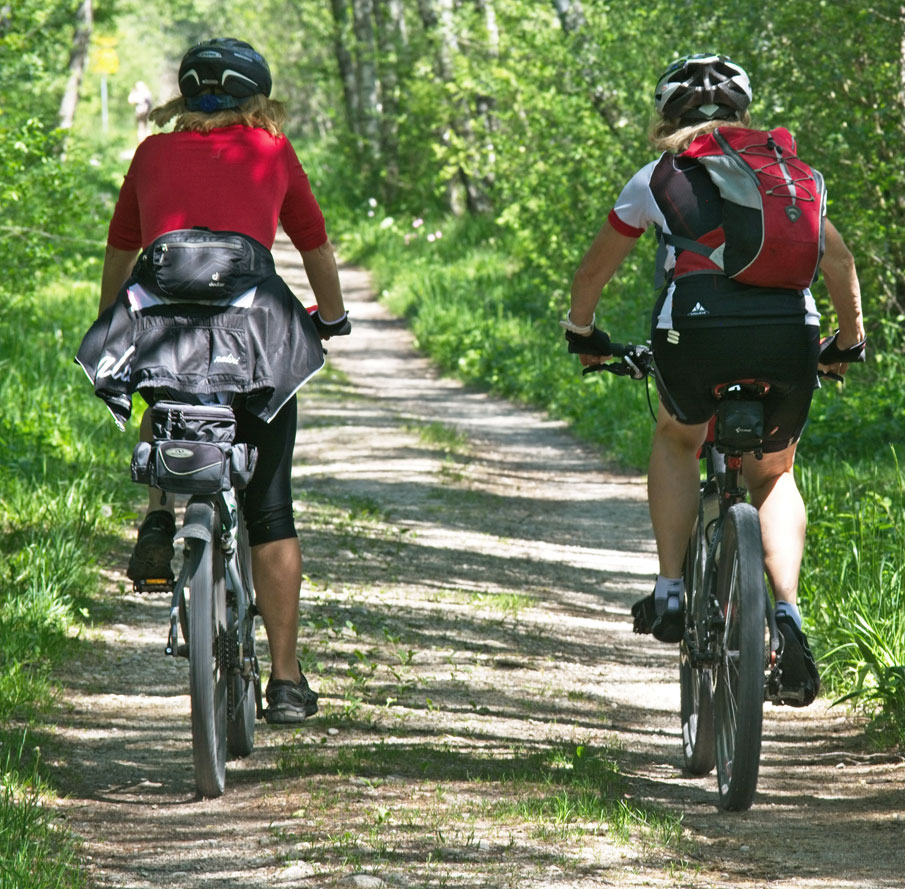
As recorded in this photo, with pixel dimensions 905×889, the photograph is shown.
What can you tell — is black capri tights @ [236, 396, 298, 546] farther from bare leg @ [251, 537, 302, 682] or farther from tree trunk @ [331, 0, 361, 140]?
tree trunk @ [331, 0, 361, 140]

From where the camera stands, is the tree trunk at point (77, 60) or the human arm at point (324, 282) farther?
the tree trunk at point (77, 60)

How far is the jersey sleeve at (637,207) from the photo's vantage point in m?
3.60

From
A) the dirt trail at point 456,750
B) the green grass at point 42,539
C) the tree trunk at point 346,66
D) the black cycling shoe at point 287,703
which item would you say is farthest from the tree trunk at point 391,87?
the black cycling shoe at point 287,703

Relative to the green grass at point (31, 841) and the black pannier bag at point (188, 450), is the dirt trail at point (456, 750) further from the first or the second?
the black pannier bag at point (188, 450)

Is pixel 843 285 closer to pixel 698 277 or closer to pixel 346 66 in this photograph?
pixel 698 277

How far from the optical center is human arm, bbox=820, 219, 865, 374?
12.2 ft

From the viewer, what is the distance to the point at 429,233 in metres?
23.6

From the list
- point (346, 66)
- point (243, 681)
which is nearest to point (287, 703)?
point (243, 681)

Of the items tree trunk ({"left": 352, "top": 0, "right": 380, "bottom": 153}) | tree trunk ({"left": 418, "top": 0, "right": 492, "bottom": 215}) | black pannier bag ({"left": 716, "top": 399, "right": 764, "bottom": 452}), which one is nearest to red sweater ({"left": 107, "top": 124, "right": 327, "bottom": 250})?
black pannier bag ({"left": 716, "top": 399, "right": 764, "bottom": 452})

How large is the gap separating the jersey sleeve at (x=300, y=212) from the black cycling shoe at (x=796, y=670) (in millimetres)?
1733

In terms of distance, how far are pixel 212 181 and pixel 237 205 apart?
9cm

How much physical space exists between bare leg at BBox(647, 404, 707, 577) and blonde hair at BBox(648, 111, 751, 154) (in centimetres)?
78

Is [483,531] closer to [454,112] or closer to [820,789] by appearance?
[820,789]

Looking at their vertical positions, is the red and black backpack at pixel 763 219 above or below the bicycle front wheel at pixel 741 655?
above
